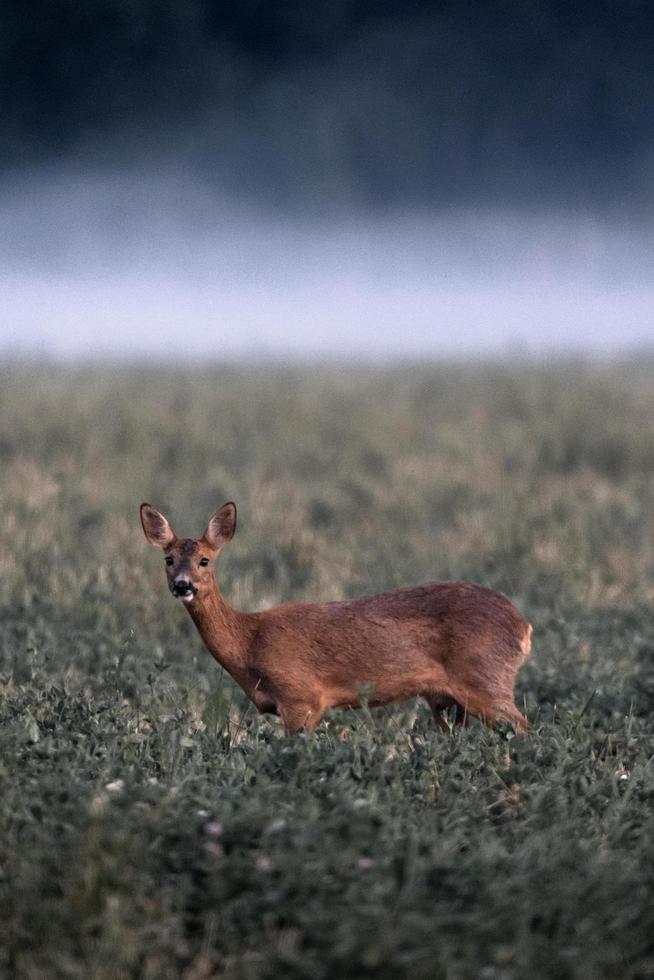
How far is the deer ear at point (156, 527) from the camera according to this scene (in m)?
8.05

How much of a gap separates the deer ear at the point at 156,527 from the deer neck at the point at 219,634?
0.39 meters

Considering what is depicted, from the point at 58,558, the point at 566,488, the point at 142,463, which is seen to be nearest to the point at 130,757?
the point at 58,558

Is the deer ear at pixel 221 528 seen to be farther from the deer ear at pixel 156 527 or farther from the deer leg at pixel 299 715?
the deer leg at pixel 299 715

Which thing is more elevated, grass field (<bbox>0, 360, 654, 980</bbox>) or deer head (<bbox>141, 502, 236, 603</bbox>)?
deer head (<bbox>141, 502, 236, 603</bbox>)

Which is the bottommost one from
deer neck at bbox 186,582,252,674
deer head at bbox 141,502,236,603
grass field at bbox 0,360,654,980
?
grass field at bbox 0,360,654,980

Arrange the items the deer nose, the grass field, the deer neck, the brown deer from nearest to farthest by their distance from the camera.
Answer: the grass field
the deer nose
the brown deer
the deer neck

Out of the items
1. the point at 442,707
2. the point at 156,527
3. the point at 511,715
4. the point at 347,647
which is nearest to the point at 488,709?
the point at 511,715

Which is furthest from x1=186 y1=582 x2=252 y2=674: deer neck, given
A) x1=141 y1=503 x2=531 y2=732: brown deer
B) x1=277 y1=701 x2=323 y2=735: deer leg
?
x1=277 y1=701 x2=323 y2=735: deer leg

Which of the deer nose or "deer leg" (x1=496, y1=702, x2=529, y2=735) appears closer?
the deer nose

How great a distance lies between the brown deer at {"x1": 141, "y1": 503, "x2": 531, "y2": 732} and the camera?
7906mm

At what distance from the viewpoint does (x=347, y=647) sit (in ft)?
26.3

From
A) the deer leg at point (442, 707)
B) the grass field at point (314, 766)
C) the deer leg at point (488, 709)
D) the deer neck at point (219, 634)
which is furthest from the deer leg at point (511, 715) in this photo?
the deer neck at point (219, 634)

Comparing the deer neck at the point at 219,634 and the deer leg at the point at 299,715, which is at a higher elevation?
the deer neck at the point at 219,634

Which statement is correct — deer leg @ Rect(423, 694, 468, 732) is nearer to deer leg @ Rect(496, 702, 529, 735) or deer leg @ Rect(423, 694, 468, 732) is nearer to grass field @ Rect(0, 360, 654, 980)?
grass field @ Rect(0, 360, 654, 980)
